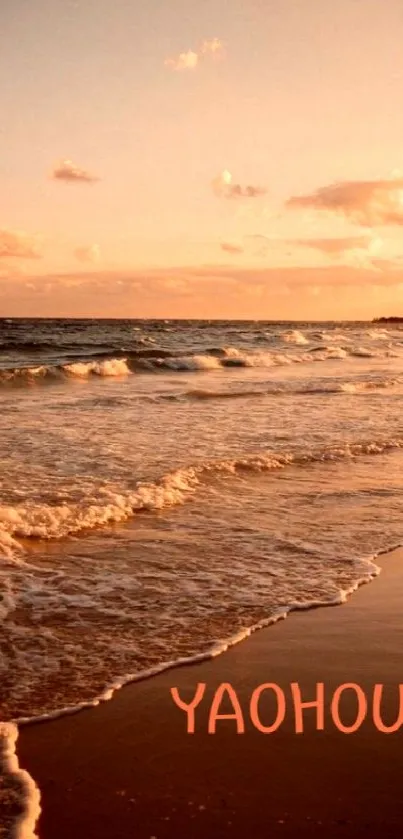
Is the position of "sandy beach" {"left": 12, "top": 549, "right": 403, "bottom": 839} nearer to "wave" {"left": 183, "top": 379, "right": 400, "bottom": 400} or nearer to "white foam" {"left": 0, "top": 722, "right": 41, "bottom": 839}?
"white foam" {"left": 0, "top": 722, "right": 41, "bottom": 839}

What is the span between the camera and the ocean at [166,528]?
5.37 metres

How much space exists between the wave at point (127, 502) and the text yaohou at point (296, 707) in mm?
3156

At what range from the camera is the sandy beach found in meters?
3.41

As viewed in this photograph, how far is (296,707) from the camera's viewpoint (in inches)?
176

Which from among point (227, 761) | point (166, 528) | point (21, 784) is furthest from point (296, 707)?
point (166, 528)

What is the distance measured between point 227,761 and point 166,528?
4.50 m

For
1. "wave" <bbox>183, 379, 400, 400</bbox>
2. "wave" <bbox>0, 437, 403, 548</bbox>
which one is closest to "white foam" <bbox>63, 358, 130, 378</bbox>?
"wave" <bbox>183, 379, 400, 400</bbox>

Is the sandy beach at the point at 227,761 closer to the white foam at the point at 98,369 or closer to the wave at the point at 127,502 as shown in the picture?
the wave at the point at 127,502

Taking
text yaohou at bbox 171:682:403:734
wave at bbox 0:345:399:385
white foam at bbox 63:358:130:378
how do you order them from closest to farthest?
text yaohou at bbox 171:682:403:734
wave at bbox 0:345:399:385
white foam at bbox 63:358:130:378

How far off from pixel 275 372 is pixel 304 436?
63.0 ft

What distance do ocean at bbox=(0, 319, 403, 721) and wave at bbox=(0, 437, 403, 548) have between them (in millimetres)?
25

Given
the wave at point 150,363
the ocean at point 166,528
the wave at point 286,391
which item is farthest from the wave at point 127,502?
the wave at point 150,363

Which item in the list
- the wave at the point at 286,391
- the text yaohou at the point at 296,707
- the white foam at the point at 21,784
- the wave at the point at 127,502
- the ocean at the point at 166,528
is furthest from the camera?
the wave at the point at 286,391

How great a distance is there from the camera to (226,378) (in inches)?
1183
